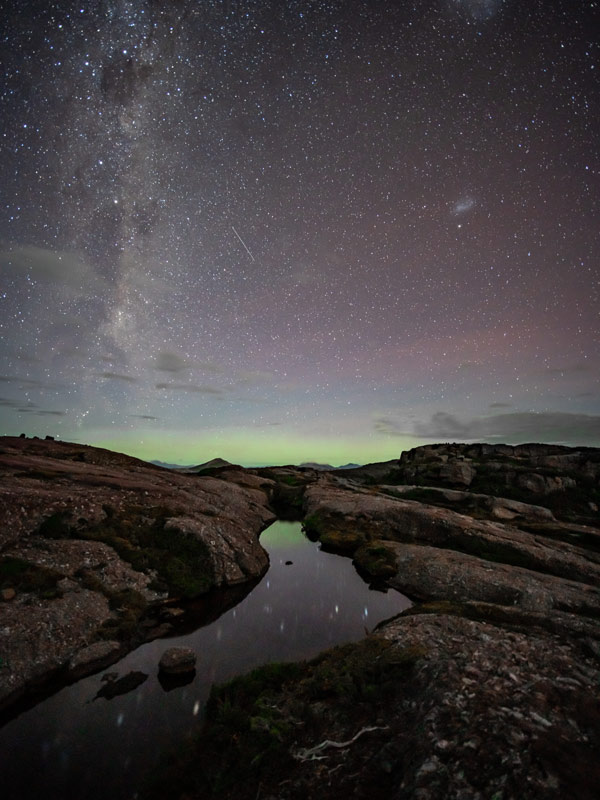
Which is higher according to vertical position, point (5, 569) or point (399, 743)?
point (5, 569)

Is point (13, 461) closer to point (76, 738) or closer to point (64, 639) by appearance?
point (64, 639)

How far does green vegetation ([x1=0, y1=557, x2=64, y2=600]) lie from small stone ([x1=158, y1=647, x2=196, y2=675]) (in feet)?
21.2

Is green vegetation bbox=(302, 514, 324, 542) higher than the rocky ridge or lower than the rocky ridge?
lower

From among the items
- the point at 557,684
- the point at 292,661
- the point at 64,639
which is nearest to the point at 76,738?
the point at 64,639

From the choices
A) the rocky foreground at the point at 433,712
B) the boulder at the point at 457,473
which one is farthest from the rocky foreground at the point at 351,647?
the boulder at the point at 457,473

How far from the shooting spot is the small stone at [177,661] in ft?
46.7

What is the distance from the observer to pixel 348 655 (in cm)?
1409

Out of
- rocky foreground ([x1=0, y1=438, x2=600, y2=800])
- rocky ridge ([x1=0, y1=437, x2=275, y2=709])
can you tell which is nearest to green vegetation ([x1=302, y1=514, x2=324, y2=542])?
rocky foreground ([x1=0, y1=438, x2=600, y2=800])

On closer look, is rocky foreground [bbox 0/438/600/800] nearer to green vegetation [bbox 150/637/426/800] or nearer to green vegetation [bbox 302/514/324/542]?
green vegetation [bbox 150/637/426/800]

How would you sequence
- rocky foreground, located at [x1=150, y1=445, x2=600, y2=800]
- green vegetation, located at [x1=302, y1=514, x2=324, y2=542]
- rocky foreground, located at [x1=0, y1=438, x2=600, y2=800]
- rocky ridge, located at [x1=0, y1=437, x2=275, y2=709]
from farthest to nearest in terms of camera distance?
green vegetation, located at [x1=302, y1=514, x2=324, y2=542], rocky ridge, located at [x1=0, y1=437, x2=275, y2=709], rocky foreground, located at [x1=0, y1=438, x2=600, y2=800], rocky foreground, located at [x1=150, y1=445, x2=600, y2=800]

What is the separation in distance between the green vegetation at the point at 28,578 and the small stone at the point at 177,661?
21.2 feet

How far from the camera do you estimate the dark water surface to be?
9.52 meters

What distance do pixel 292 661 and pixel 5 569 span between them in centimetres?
1489

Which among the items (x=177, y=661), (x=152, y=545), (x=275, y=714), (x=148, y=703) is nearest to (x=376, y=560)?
(x=152, y=545)
